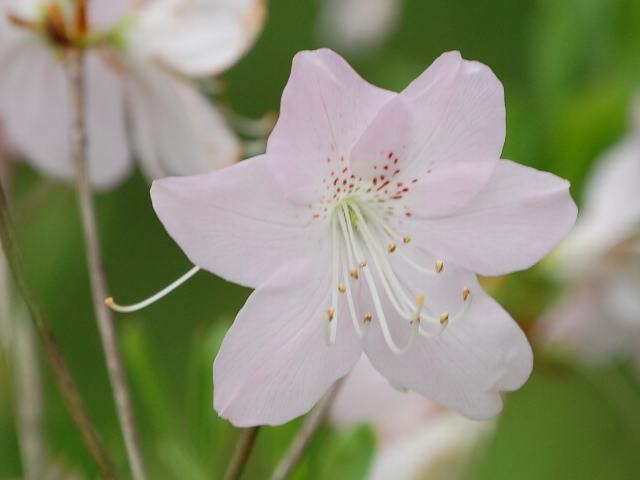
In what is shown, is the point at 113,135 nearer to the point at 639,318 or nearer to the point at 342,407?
the point at 342,407

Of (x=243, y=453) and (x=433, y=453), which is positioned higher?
(x=243, y=453)

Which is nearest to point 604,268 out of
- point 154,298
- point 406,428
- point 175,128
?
point 406,428

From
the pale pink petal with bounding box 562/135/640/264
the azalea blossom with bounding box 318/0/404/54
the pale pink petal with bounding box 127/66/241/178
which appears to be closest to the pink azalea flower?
the pale pink petal with bounding box 127/66/241/178

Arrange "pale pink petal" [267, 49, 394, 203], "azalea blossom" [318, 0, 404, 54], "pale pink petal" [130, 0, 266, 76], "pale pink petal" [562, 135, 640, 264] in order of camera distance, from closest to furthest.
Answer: "pale pink petal" [267, 49, 394, 203]
"pale pink petal" [130, 0, 266, 76]
"pale pink petal" [562, 135, 640, 264]
"azalea blossom" [318, 0, 404, 54]

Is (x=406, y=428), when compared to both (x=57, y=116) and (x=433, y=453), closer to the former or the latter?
(x=433, y=453)

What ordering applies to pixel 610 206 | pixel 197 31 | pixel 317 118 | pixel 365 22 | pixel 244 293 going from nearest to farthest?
pixel 317 118 < pixel 197 31 < pixel 610 206 < pixel 365 22 < pixel 244 293

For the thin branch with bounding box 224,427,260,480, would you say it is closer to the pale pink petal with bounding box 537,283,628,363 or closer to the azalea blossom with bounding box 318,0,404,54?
the pale pink petal with bounding box 537,283,628,363

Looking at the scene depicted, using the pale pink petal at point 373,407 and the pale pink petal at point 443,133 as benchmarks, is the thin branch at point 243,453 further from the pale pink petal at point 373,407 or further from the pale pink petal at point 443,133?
the pale pink petal at point 373,407

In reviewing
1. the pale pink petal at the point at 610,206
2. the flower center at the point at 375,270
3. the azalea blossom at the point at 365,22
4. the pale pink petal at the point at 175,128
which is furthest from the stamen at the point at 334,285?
the azalea blossom at the point at 365,22
